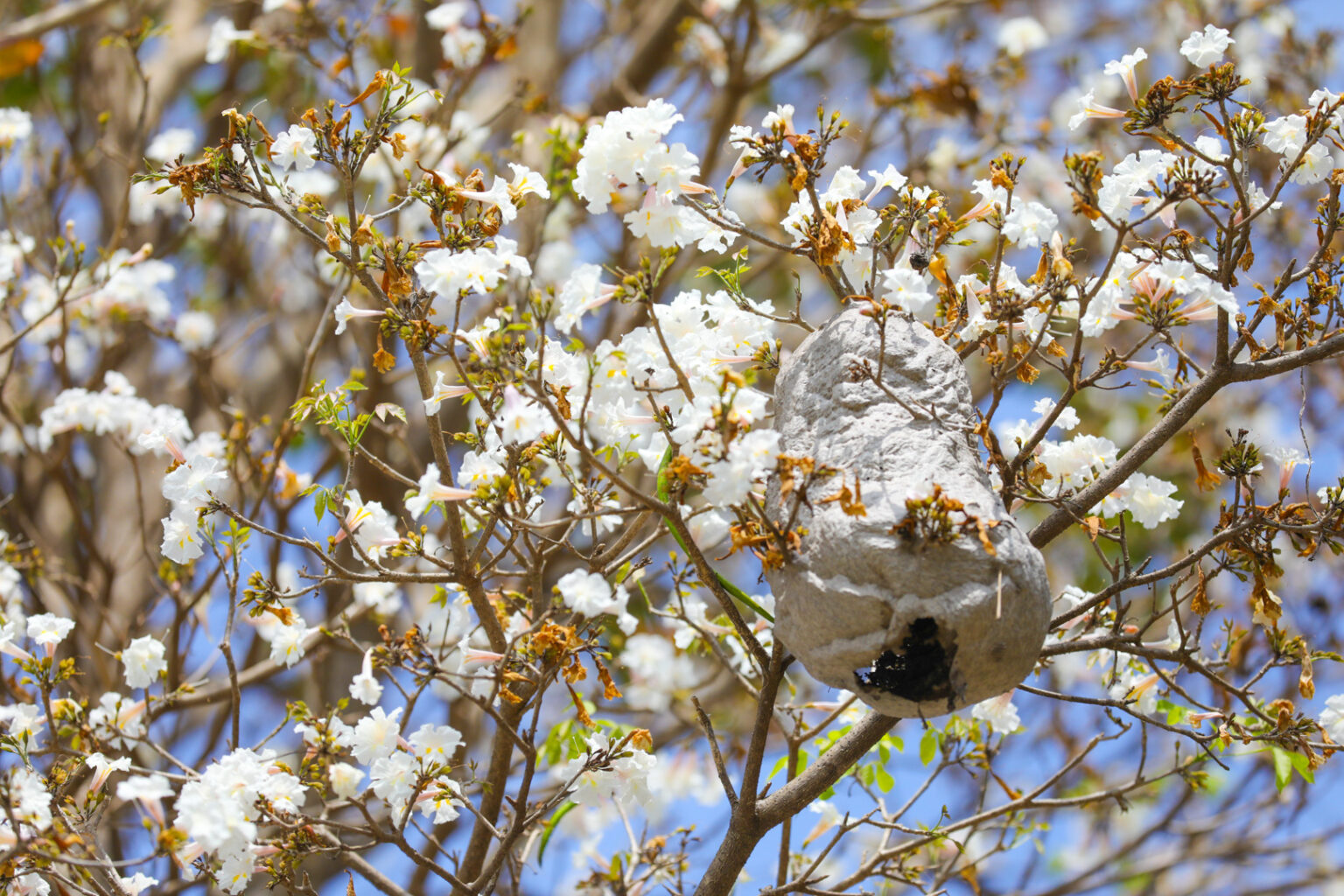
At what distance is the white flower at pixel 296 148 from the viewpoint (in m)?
2.67

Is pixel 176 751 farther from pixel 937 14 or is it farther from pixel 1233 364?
pixel 937 14

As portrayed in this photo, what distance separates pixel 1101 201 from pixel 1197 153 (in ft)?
0.73

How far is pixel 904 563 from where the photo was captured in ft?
6.99

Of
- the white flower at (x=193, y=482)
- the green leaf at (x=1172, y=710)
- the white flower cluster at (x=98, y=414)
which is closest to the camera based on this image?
the white flower at (x=193, y=482)

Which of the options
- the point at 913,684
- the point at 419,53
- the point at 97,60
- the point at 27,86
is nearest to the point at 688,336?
→ the point at 913,684

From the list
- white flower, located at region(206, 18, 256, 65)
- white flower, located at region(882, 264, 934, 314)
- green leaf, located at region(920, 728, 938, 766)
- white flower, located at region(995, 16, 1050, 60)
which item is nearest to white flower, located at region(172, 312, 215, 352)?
white flower, located at region(206, 18, 256, 65)

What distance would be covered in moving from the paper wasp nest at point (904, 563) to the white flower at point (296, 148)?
4.33ft

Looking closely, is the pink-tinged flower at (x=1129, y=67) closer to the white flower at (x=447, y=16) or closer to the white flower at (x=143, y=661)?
the white flower at (x=143, y=661)

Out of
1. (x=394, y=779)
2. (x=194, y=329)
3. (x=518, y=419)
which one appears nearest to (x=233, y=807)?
(x=394, y=779)

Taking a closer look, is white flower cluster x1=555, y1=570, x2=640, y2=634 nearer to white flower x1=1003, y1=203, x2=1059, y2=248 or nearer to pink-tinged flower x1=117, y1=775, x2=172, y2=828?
pink-tinged flower x1=117, y1=775, x2=172, y2=828

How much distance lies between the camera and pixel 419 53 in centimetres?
644

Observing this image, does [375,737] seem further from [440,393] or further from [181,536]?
[440,393]

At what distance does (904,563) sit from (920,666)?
0.21m

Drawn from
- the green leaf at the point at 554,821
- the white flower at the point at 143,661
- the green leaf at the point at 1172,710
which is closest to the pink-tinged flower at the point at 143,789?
the white flower at the point at 143,661
